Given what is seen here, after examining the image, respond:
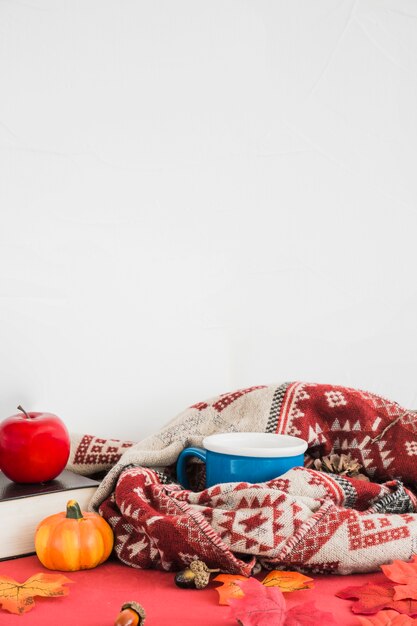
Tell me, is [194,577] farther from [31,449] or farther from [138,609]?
[31,449]

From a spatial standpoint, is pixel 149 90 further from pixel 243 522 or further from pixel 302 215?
pixel 243 522

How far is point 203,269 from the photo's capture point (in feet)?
4.37

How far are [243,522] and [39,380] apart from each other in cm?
50

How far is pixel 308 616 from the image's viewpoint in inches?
25.9

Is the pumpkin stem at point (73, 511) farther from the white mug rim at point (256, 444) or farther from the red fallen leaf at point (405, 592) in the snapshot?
the red fallen leaf at point (405, 592)

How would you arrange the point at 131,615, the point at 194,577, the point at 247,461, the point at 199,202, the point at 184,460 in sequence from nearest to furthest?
the point at 131,615, the point at 194,577, the point at 247,461, the point at 184,460, the point at 199,202

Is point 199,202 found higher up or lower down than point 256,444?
higher up

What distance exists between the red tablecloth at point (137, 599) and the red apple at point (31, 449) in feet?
0.41

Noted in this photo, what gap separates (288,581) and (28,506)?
0.32 meters

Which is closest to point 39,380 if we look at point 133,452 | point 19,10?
point 133,452

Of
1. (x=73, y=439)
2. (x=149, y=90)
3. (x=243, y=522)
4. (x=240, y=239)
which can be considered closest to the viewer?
(x=243, y=522)

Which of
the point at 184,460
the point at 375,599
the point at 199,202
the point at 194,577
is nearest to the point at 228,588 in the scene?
the point at 194,577

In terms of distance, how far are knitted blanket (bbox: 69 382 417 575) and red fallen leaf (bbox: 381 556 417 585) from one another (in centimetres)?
3

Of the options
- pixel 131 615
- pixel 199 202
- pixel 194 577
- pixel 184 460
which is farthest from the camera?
pixel 199 202
